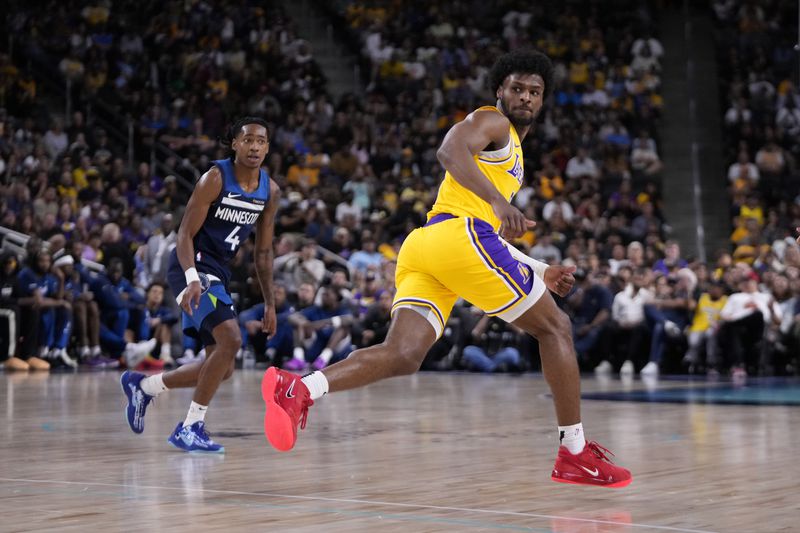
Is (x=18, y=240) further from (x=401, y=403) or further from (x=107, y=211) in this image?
(x=401, y=403)

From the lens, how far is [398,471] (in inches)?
226

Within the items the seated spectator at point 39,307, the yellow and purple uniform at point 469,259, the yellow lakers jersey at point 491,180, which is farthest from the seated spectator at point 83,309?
the yellow lakers jersey at point 491,180

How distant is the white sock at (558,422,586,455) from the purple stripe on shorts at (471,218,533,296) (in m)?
0.60

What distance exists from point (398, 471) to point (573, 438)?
97 centimetres

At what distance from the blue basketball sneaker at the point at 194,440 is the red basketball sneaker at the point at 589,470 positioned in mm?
2064

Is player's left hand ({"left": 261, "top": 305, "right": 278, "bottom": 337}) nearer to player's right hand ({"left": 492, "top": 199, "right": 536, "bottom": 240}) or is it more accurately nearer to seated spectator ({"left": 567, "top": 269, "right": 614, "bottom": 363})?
player's right hand ({"left": 492, "top": 199, "right": 536, "bottom": 240})

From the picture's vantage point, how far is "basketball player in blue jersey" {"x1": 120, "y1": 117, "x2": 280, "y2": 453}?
6.59 metres

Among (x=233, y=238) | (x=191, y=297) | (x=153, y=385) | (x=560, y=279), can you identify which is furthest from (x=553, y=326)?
(x=153, y=385)

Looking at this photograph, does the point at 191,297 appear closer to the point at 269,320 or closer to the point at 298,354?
the point at 269,320

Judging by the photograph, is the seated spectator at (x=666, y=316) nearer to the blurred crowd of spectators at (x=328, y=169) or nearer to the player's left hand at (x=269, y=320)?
the blurred crowd of spectators at (x=328, y=169)

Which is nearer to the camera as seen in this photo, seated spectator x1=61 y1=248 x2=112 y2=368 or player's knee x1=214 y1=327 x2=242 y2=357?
player's knee x1=214 y1=327 x2=242 y2=357

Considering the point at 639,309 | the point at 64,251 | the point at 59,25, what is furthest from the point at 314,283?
the point at 59,25

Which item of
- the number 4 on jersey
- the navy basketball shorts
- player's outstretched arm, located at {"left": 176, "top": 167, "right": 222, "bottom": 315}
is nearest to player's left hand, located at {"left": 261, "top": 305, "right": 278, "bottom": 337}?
the navy basketball shorts

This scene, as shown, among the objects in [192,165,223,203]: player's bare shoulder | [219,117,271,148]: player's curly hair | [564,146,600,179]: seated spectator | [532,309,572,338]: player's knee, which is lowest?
[532,309,572,338]: player's knee
